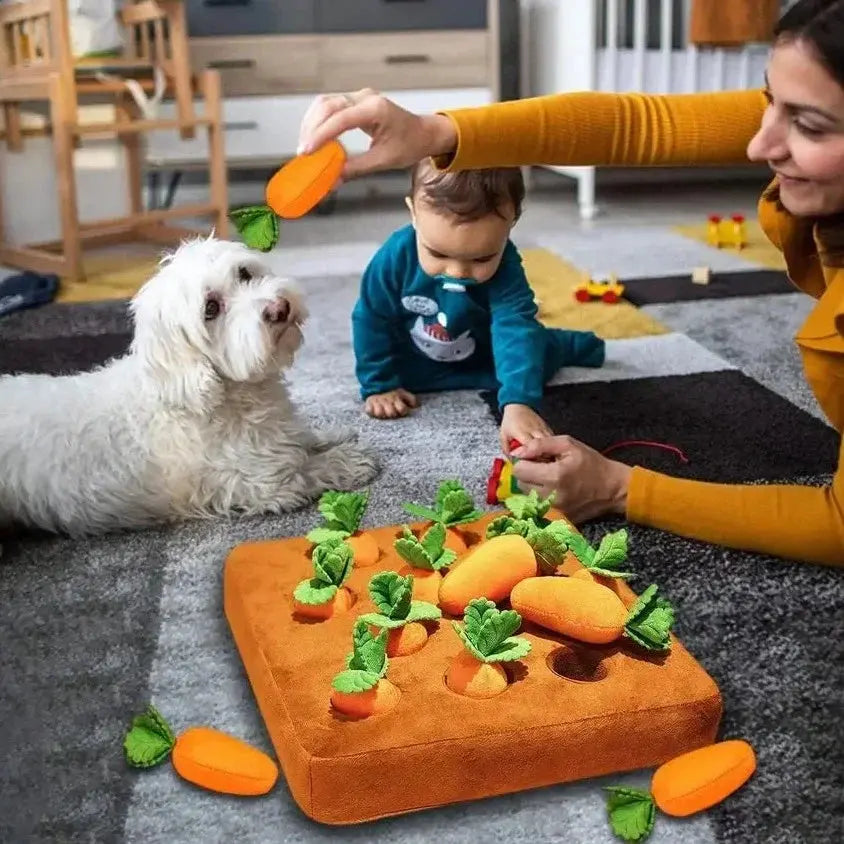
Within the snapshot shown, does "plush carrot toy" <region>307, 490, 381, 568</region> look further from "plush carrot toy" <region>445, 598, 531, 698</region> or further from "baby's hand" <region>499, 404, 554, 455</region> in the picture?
"baby's hand" <region>499, 404, 554, 455</region>

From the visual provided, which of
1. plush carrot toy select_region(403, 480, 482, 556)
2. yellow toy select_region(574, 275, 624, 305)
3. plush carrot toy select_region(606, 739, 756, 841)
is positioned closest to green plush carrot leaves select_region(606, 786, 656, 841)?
plush carrot toy select_region(606, 739, 756, 841)

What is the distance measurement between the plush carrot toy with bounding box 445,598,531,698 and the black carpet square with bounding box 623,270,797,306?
4.57 feet

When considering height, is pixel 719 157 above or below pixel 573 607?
above

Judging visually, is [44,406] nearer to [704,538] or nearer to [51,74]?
[704,538]

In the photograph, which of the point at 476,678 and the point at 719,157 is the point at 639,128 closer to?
the point at 719,157

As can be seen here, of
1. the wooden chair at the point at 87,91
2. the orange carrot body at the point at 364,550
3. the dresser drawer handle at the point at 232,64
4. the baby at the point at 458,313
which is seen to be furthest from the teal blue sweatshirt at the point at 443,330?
the dresser drawer handle at the point at 232,64

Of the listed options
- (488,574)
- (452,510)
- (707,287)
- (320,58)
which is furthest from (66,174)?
(488,574)

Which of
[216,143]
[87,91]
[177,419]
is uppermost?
[87,91]

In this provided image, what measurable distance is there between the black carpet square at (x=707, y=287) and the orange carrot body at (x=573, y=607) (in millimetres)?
1314

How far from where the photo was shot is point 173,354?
1.16 metres

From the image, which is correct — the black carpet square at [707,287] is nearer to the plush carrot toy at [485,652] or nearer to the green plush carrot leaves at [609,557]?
the green plush carrot leaves at [609,557]

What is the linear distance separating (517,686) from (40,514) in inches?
25.3

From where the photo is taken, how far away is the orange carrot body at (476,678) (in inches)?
31.0

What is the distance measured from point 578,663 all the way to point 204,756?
307 millimetres
